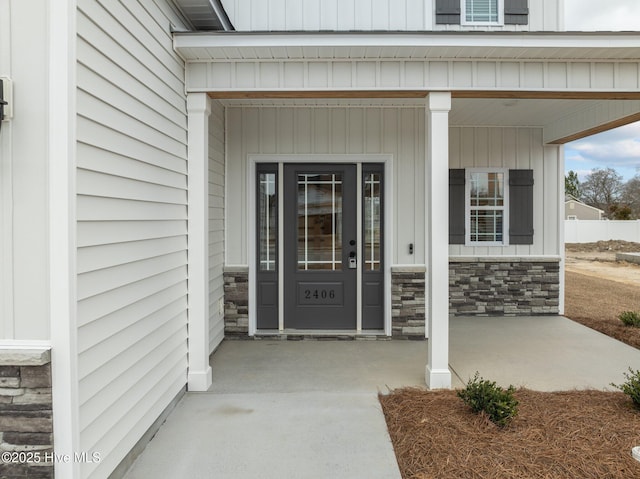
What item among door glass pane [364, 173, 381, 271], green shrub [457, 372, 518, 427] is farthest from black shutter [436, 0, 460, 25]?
green shrub [457, 372, 518, 427]

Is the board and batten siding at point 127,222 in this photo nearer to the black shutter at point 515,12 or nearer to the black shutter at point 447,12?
the black shutter at point 447,12

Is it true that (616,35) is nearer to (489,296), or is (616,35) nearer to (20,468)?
(489,296)

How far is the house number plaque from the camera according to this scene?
497cm

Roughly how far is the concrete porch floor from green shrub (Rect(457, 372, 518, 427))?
24.4 inches

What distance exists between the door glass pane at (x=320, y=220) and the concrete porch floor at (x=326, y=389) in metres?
1.02

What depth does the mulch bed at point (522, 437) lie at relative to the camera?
7.56 ft

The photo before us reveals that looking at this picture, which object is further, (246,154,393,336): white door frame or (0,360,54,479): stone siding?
(246,154,393,336): white door frame

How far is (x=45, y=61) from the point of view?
5.91 feet

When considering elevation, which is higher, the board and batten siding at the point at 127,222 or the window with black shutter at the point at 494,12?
the window with black shutter at the point at 494,12

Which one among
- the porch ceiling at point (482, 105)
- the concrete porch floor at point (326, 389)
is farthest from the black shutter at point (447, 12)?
the concrete porch floor at point (326, 389)

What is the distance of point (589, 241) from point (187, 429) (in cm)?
2228

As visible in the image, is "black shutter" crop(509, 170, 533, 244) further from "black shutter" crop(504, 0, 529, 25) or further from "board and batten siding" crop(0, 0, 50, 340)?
"board and batten siding" crop(0, 0, 50, 340)

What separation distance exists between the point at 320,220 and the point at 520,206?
3017 millimetres

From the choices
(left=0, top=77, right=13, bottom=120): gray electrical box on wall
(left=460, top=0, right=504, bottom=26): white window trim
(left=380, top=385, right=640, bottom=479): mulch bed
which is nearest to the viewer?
(left=0, top=77, right=13, bottom=120): gray electrical box on wall
